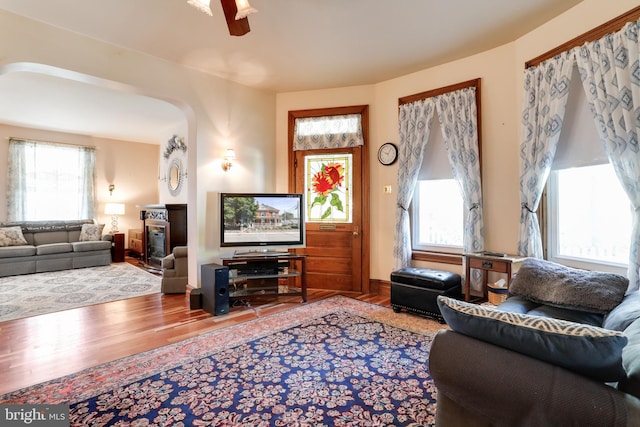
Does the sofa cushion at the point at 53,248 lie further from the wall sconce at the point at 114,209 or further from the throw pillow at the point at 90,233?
the wall sconce at the point at 114,209

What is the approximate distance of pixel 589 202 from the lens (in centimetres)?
279

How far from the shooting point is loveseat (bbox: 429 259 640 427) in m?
0.94

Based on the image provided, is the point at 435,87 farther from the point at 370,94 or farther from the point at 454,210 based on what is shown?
the point at 454,210

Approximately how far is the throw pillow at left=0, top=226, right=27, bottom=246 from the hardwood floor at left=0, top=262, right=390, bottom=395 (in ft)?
10.6

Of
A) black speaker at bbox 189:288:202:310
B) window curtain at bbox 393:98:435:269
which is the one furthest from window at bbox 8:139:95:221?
window curtain at bbox 393:98:435:269

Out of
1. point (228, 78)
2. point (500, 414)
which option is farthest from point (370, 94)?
point (500, 414)

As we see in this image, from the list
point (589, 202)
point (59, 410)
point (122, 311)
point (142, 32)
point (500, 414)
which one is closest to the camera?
point (500, 414)

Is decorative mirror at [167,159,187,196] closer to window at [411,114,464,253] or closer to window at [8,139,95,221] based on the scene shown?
window at [8,139,95,221]

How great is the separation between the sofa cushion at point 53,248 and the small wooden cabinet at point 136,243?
1.25m

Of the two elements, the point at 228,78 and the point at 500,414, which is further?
the point at 228,78

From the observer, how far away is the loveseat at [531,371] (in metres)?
0.94

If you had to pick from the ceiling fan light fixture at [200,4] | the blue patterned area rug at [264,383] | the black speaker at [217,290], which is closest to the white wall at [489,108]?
the blue patterned area rug at [264,383]

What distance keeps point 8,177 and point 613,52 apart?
9.06 metres

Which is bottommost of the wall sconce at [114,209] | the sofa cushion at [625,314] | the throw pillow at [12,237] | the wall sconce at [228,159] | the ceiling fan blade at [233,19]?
the sofa cushion at [625,314]
